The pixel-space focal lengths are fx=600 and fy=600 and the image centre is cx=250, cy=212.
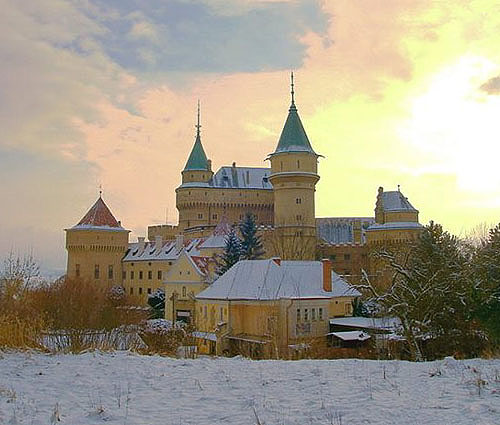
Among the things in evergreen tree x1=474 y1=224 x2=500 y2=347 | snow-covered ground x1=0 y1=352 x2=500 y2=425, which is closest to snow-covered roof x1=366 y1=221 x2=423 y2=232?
evergreen tree x1=474 y1=224 x2=500 y2=347

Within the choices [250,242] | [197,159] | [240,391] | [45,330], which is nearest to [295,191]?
[250,242]

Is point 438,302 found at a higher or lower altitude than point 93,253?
lower

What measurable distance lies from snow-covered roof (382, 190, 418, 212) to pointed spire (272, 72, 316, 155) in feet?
31.6

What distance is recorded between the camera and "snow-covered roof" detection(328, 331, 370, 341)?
88.2ft

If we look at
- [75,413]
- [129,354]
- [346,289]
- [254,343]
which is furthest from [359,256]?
[75,413]

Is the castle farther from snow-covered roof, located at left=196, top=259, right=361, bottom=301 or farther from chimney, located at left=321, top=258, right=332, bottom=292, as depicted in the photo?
chimney, located at left=321, top=258, right=332, bottom=292

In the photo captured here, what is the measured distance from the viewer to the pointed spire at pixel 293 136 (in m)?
58.1

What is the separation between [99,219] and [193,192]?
11.7m

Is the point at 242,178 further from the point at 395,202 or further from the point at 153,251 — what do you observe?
the point at 395,202

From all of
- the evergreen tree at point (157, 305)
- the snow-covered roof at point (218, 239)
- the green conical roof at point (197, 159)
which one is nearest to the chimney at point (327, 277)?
the snow-covered roof at point (218, 239)

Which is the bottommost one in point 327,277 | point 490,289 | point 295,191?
point 490,289

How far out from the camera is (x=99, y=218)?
2500 inches

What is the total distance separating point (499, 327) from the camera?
53.2 feet

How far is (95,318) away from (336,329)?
12.5 metres
